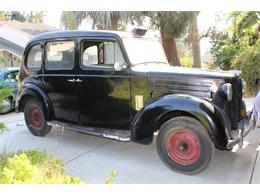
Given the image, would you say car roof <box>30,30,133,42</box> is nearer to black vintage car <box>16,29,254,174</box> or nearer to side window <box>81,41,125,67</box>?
black vintage car <box>16,29,254,174</box>

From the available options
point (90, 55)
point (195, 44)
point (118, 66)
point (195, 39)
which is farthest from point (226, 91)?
point (195, 44)

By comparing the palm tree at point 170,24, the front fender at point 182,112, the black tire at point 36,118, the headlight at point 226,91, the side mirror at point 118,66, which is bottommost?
the black tire at point 36,118

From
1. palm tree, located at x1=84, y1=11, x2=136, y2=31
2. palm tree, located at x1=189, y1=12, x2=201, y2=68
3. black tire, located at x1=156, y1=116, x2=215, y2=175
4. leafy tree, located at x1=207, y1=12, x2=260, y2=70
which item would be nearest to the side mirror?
black tire, located at x1=156, y1=116, x2=215, y2=175

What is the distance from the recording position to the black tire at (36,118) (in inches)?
222

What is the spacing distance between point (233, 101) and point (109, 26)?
7.55 metres

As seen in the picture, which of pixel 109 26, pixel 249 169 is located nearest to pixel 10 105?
pixel 109 26

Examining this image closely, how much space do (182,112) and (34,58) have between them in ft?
9.88

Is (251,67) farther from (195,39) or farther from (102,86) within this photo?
(102,86)

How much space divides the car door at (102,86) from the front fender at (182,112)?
44 cm

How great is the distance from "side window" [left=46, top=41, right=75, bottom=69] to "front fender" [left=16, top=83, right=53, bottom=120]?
1.47 feet

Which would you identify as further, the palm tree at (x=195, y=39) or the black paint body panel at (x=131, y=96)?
the palm tree at (x=195, y=39)

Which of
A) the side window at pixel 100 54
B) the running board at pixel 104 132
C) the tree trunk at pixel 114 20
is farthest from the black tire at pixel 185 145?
the tree trunk at pixel 114 20

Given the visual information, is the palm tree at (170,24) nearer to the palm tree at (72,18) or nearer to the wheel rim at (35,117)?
the palm tree at (72,18)
